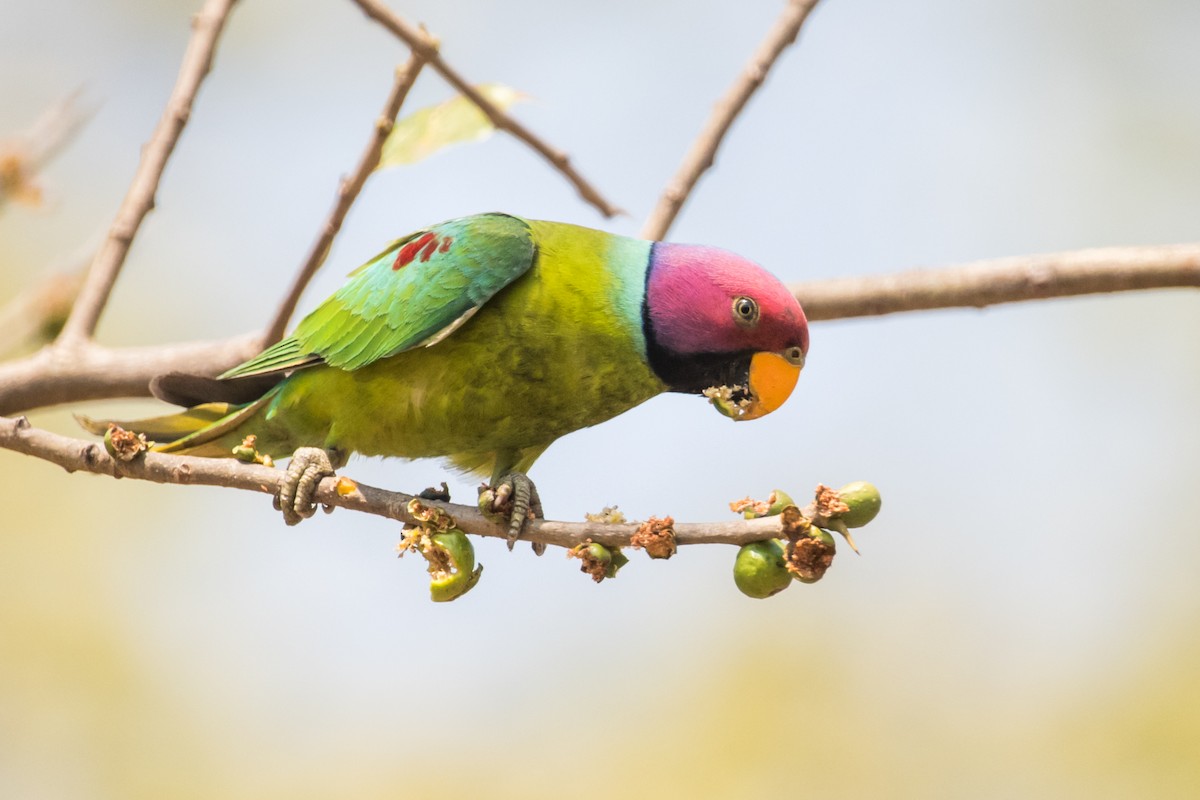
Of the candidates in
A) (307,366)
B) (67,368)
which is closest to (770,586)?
(307,366)

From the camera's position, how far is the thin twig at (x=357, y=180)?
3.11 m

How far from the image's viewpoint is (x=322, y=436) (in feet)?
10.6

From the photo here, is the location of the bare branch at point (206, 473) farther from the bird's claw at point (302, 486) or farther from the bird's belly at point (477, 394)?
the bird's belly at point (477, 394)

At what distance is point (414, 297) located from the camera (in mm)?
3072

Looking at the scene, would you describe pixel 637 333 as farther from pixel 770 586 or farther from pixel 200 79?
pixel 200 79

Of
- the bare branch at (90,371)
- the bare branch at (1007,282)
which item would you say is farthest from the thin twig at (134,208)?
the bare branch at (1007,282)

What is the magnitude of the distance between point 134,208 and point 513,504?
1602 mm

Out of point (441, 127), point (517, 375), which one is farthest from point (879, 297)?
point (441, 127)

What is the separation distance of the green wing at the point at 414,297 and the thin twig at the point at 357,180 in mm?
98

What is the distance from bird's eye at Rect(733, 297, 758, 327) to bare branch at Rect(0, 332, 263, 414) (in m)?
1.53

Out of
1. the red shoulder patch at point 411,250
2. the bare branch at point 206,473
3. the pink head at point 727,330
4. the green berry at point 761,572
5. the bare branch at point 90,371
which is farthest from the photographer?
the red shoulder patch at point 411,250

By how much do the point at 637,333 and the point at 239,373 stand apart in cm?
118

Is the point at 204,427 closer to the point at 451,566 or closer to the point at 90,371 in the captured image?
the point at 90,371

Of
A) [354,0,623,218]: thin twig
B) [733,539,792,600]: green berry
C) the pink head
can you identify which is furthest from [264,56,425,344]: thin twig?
[733,539,792,600]: green berry
